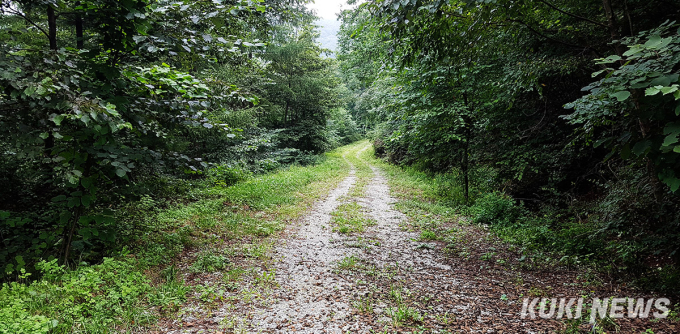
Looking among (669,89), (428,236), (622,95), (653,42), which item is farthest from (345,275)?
(653,42)

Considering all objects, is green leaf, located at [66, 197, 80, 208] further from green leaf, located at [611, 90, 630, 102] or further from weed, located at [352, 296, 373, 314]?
green leaf, located at [611, 90, 630, 102]

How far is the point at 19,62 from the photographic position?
10.2 ft

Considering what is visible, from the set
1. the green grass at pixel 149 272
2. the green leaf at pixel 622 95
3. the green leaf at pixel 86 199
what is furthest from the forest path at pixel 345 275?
the green leaf at pixel 622 95

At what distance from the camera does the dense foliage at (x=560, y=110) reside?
314cm

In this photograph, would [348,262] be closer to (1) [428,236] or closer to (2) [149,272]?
(1) [428,236]

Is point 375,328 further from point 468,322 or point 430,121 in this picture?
point 430,121

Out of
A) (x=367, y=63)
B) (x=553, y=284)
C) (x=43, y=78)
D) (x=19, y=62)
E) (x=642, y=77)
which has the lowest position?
(x=553, y=284)

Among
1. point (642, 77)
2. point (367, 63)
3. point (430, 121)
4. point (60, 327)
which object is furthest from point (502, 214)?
point (367, 63)

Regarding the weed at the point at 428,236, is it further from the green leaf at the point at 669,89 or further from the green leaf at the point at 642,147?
the green leaf at the point at 669,89

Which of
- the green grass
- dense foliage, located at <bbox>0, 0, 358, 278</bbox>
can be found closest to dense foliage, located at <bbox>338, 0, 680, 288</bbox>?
dense foliage, located at <bbox>0, 0, 358, 278</bbox>

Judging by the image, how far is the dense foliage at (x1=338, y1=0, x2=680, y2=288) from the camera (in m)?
3.14

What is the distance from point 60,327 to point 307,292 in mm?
2766

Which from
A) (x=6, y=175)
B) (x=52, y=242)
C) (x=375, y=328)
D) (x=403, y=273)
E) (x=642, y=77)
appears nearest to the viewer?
(x=642, y=77)

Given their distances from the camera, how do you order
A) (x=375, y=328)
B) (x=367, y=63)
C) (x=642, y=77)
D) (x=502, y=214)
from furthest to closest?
(x=367, y=63), (x=502, y=214), (x=375, y=328), (x=642, y=77)
